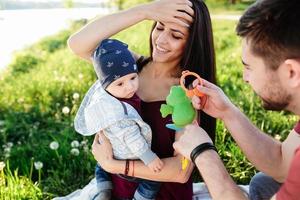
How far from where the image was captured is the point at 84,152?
396 centimetres

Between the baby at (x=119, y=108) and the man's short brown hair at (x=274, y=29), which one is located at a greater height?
the man's short brown hair at (x=274, y=29)

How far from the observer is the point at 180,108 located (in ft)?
7.70

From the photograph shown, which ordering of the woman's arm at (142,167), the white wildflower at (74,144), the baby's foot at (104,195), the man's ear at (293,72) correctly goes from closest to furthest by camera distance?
the man's ear at (293,72), the woman's arm at (142,167), the baby's foot at (104,195), the white wildflower at (74,144)

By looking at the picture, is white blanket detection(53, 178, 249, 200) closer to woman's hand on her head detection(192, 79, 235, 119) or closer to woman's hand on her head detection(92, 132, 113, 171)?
woman's hand on her head detection(92, 132, 113, 171)

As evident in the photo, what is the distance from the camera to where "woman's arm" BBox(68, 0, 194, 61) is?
8.55 feet

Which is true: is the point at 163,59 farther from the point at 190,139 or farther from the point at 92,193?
the point at 92,193

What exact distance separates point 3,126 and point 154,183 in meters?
2.51

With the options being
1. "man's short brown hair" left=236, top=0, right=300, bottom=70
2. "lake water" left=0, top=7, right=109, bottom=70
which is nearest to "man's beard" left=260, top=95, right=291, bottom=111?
"man's short brown hair" left=236, top=0, right=300, bottom=70

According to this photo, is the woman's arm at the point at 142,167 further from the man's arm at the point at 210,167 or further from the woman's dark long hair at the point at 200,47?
the woman's dark long hair at the point at 200,47

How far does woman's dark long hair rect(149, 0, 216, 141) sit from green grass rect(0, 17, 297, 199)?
1166 mm

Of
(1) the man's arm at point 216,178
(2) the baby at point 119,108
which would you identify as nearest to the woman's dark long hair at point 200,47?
(2) the baby at point 119,108

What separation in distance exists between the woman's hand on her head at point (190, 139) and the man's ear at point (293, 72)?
1.37 feet

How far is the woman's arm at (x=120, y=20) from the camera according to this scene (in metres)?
2.61

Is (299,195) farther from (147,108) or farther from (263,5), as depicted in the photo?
(147,108)
